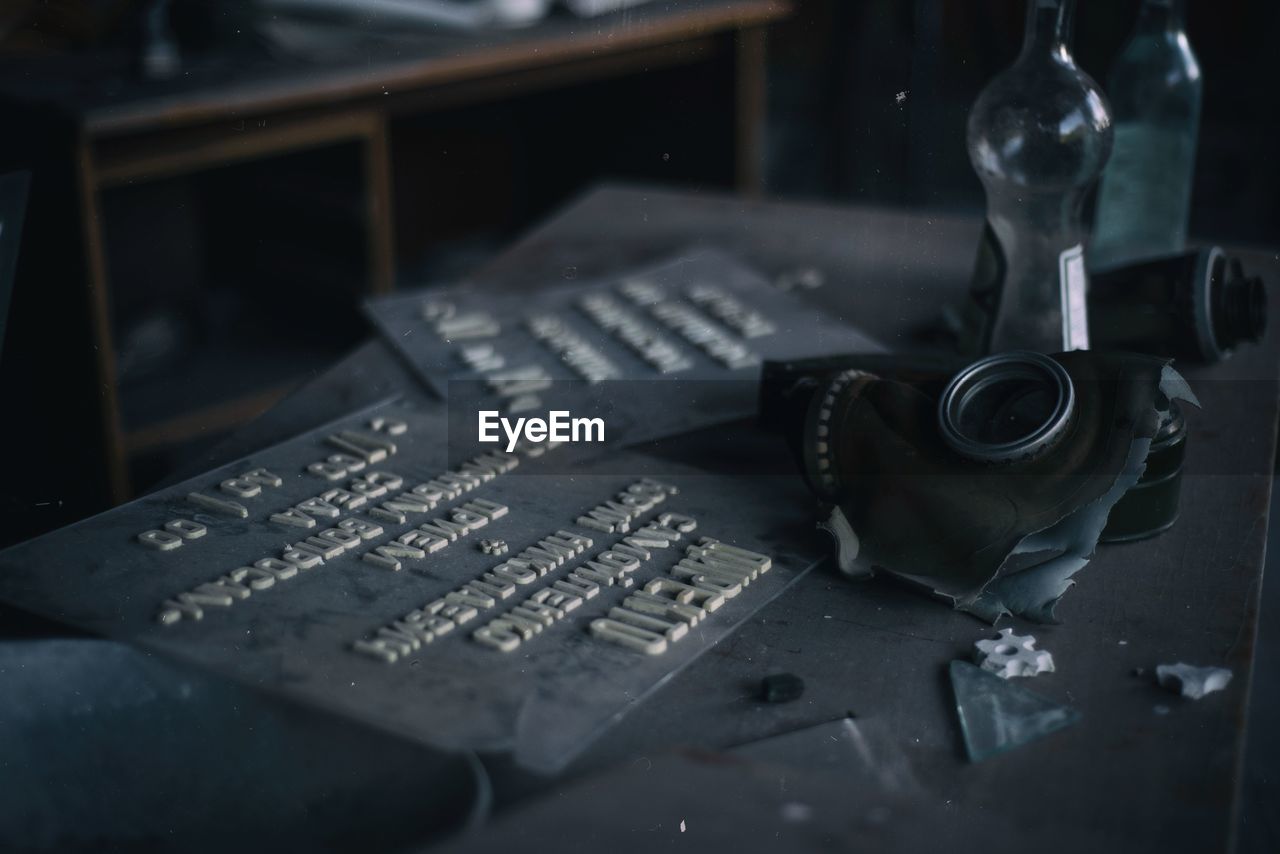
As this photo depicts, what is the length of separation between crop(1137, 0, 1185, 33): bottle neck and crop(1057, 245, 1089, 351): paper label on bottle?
44cm

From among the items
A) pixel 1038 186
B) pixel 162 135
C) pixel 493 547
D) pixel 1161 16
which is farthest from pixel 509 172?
pixel 493 547

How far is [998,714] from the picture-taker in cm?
65

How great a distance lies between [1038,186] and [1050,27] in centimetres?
13

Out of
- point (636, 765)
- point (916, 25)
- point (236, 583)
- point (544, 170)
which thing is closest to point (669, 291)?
point (236, 583)

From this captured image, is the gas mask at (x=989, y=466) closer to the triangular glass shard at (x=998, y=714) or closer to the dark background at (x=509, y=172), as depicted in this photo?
the triangular glass shard at (x=998, y=714)

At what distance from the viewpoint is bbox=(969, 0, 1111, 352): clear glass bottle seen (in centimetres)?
100

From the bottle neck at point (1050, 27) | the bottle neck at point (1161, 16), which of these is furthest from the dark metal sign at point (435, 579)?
the bottle neck at point (1161, 16)

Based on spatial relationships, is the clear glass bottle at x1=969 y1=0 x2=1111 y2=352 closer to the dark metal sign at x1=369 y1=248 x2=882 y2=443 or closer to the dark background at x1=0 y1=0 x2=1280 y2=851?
the dark metal sign at x1=369 y1=248 x2=882 y2=443

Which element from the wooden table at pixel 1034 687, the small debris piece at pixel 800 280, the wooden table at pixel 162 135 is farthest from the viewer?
the wooden table at pixel 162 135

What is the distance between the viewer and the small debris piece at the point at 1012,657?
2.24 ft

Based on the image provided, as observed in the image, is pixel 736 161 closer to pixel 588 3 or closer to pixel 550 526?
pixel 588 3

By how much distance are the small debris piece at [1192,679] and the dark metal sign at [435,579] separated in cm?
22

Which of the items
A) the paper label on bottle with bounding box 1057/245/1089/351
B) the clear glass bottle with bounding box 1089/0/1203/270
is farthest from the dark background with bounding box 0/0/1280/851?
the paper label on bottle with bounding box 1057/245/1089/351

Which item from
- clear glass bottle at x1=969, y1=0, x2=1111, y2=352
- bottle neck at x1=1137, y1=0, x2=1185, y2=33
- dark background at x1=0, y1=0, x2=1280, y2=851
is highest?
bottle neck at x1=1137, y1=0, x2=1185, y2=33
